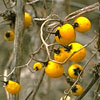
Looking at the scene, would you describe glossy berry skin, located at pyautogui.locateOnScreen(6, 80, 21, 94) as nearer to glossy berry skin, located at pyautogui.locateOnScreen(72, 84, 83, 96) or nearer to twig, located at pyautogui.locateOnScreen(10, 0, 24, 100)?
twig, located at pyautogui.locateOnScreen(10, 0, 24, 100)

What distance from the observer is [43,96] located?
1891 millimetres

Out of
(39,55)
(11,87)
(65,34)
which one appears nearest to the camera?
(65,34)

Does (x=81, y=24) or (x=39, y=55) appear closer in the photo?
(x=81, y=24)

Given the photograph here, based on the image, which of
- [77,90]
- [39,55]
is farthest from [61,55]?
[39,55]

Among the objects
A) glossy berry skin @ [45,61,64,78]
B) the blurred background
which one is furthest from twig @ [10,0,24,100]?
the blurred background

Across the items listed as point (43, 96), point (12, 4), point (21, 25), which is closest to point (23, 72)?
point (43, 96)

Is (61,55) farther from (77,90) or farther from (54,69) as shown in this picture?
(77,90)

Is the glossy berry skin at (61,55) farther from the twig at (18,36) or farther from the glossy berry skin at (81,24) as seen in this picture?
the twig at (18,36)

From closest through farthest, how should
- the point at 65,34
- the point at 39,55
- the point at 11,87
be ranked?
1. the point at 65,34
2. the point at 11,87
3. the point at 39,55

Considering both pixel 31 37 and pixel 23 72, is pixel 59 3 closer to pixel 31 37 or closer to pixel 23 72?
pixel 31 37

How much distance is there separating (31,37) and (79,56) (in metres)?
1.10

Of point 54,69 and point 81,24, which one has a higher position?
point 81,24

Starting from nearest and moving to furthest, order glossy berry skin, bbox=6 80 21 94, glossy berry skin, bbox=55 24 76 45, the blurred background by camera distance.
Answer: glossy berry skin, bbox=55 24 76 45 → glossy berry skin, bbox=6 80 21 94 → the blurred background

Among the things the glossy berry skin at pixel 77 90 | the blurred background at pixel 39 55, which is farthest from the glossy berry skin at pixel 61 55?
the blurred background at pixel 39 55
